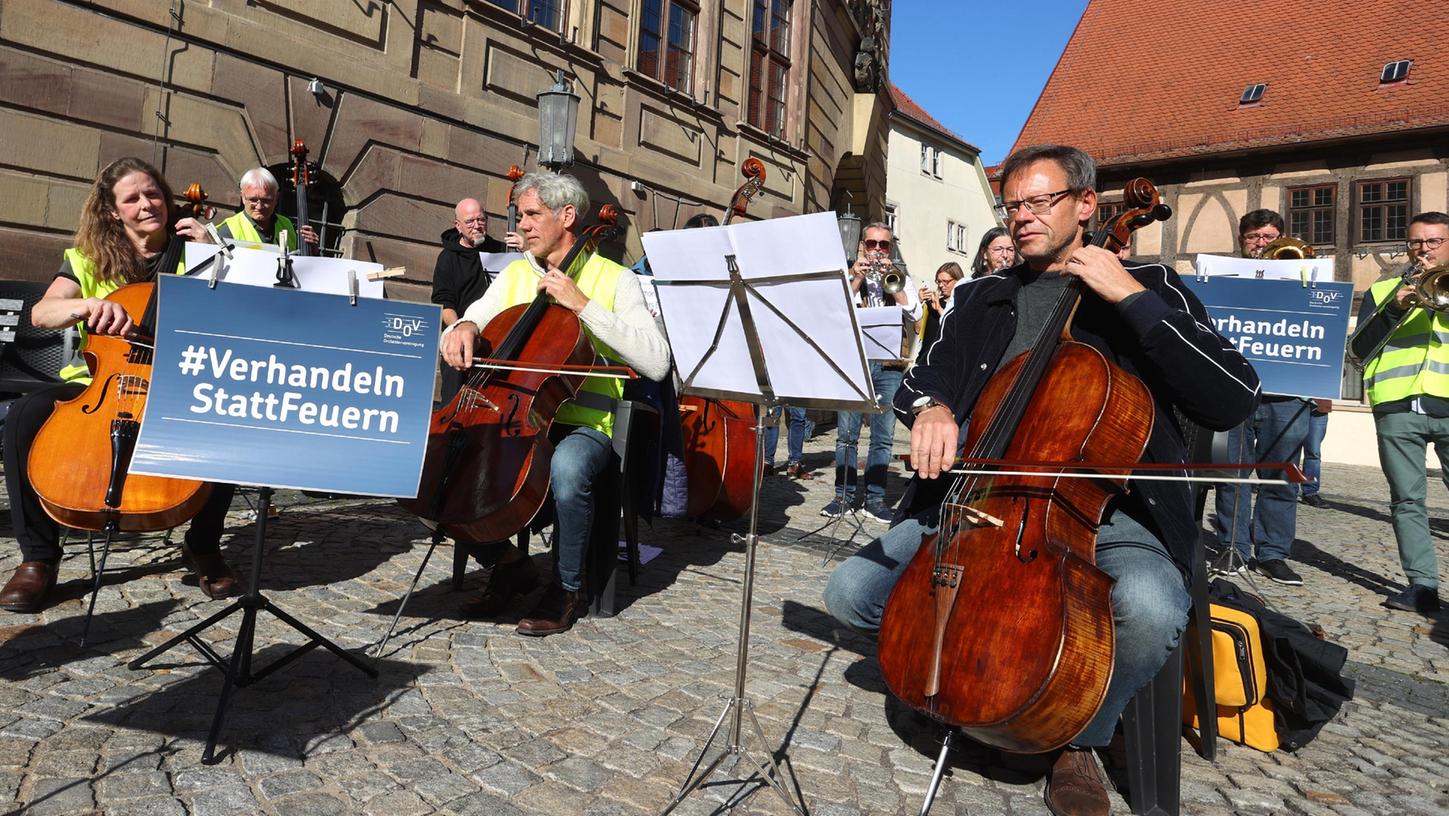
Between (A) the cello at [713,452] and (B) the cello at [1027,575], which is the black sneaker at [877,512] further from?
(B) the cello at [1027,575]

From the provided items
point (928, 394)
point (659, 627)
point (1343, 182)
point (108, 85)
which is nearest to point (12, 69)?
point (108, 85)

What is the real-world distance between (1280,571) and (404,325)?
5441 millimetres

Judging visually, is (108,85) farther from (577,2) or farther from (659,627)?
(659,627)

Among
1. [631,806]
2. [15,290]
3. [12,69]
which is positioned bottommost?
[631,806]

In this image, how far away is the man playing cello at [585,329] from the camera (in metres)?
3.51

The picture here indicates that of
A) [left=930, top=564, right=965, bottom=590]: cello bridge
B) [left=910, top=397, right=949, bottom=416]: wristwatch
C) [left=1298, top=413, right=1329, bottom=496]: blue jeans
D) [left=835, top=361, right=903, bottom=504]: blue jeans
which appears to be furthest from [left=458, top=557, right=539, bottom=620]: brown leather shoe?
[left=1298, top=413, right=1329, bottom=496]: blue jeans

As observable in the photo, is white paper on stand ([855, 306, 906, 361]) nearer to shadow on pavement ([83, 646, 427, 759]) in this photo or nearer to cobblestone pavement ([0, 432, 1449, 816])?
cobblestone pavement ([0, 432, 1449, 816])

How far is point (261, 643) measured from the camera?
3131mm

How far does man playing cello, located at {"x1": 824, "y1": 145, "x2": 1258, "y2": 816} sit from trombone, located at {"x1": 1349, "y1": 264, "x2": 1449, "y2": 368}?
3.11 m

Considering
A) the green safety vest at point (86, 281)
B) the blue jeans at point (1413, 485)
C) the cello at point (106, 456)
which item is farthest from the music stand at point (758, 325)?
the blue jeans at point (1413, 485)

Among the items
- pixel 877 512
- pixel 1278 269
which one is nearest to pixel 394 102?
pixel 877 512

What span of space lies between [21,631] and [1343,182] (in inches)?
913

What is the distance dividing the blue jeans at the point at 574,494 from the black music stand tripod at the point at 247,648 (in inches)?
34.0

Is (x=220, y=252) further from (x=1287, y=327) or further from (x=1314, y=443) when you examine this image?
(x=1314, y=443)
